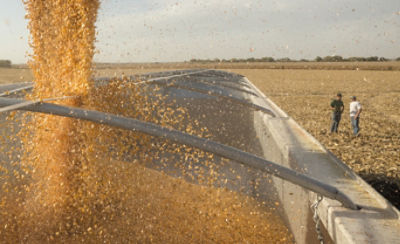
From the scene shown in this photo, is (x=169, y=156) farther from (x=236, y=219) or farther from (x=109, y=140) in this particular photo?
(x=236, y=219)

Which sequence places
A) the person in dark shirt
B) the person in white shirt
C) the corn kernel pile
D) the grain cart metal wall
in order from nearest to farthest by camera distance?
1. the grain cart metal wall
2. the corn kernel pile
3. the person in white shirt
4. the person in dark shirt

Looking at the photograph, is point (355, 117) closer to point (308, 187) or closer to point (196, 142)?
point (308, 187)

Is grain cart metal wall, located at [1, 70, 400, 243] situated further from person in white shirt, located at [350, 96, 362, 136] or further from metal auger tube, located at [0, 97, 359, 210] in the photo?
person in white shirt, located at [350, 96, 362, 136]

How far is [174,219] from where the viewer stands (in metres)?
3.44

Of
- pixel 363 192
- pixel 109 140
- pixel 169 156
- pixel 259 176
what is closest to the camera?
pixel 363 192

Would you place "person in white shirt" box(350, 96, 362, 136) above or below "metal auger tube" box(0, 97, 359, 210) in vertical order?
below

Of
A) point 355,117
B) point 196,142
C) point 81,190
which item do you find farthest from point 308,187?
point 355,117

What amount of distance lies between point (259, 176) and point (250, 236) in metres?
1.76

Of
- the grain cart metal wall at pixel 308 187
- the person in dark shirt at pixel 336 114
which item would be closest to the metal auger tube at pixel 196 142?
the grain cart metal wall at pixel 308 187

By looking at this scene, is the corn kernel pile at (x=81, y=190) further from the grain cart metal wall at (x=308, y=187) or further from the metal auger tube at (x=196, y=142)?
the metal auger tube at (x=196, y=142)

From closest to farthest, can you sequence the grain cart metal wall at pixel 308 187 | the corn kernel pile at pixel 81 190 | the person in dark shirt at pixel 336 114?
the grain cart metal wall at pixel 308 187 < the corn kernel pile at pixel 81 190 < the person in dark shirt at pixel 336 114

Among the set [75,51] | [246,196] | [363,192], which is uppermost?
[75,51]

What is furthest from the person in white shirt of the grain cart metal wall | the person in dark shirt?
the grain cart metal wall

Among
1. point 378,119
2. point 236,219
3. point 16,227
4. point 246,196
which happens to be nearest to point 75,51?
point 16,227
